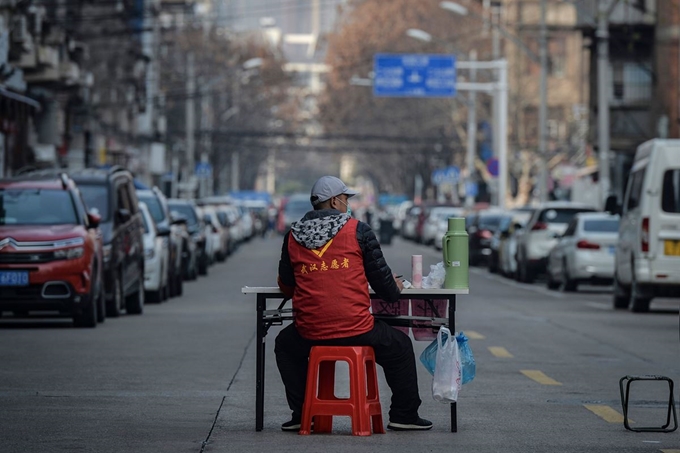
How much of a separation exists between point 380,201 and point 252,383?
116425 millimetres

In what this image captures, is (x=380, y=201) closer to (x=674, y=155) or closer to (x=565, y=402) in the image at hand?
(x=674, y=155)

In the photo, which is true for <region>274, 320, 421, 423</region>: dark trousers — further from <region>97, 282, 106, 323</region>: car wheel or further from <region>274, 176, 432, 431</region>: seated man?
<region>97, 282, 106, 323</region>: car wheel

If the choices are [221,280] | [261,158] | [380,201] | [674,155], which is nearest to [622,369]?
[674,155]

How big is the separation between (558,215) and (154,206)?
10307mm

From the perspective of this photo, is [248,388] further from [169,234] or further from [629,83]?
[629,83]

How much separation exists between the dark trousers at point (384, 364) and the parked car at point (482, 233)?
35.2 metres

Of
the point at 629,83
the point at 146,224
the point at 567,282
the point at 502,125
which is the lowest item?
the point at 567,282

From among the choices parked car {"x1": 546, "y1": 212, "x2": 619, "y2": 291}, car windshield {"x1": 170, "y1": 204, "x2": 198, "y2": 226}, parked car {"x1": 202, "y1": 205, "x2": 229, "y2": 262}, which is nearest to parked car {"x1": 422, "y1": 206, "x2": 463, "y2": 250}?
parked car {"x1": 202, "y1": 205, "x2": 229, "y2": 262}

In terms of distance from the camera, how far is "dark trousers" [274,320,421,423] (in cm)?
1063

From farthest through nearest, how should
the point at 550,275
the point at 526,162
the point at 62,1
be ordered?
the point at 526,162 < the point at 62,1 < the point at 550,275

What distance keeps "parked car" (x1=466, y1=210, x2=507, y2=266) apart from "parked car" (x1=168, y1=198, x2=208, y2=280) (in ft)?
28.8

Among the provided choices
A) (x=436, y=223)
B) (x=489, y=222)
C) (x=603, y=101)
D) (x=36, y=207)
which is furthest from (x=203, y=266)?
(x=436, y=223)

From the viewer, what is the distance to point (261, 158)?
144375mm

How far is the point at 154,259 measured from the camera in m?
27.6
